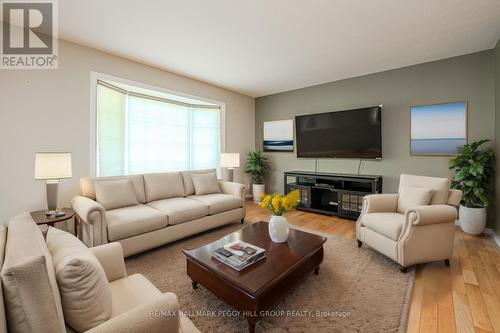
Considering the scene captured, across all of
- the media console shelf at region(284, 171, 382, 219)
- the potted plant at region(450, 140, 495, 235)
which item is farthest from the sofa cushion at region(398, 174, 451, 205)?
the media console shelf at region(284, 171, 382, 219)

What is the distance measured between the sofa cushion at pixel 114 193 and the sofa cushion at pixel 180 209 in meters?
0.28

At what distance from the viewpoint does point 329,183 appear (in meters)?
4.32

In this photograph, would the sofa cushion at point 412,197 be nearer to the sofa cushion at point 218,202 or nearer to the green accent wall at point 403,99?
the green accent wall at point 403,99

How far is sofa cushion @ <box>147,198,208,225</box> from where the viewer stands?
9.31ft

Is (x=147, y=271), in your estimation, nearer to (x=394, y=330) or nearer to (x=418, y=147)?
(x=394, y=330)

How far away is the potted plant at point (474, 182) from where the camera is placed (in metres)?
2.99

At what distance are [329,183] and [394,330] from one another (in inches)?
117

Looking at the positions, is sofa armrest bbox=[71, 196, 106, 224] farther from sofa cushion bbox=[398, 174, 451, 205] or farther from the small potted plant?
sofa cushion bbox=[398, 174, 451, 205]

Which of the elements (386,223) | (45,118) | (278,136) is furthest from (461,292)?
(45,118)

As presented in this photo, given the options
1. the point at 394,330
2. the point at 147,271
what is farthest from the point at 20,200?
the point at 394,330

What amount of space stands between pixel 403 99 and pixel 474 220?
2043mm

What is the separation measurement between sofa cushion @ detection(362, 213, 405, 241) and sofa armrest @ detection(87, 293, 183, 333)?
2.18 meters

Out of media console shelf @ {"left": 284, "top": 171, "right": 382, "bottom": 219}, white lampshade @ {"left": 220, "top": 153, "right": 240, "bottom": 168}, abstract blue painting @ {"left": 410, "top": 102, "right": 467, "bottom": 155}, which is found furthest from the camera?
white lampshade @ {"left": 220, "top": 153, "right": 240, "bottom": 168}

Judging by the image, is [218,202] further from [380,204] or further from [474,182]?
[474,182]
